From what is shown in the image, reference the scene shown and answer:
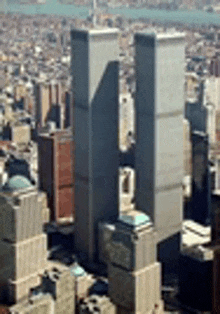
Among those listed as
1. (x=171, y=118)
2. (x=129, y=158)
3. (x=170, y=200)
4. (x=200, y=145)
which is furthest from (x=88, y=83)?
(x=129, y=158)

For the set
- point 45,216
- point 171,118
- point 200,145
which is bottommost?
point 45,216

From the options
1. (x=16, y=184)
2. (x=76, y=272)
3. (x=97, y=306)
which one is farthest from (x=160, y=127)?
(x=97, y=306)

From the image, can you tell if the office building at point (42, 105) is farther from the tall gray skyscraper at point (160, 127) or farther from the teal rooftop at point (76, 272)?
the teal rooftop at point (76, 272)

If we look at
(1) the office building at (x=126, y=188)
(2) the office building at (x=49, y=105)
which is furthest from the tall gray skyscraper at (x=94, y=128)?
(2) the office building at (x=49, y=105)

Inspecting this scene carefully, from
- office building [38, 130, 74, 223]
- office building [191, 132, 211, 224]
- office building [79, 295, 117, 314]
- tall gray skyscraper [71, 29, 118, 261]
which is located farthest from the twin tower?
office building [79, 295, 117, 314]

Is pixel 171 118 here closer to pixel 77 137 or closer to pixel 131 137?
pixel 77 137

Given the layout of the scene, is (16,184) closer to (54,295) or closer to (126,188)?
(54,295)

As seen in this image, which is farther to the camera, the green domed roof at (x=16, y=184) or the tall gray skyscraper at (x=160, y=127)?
the tall gray skyscraper at (x=160, y=127)
